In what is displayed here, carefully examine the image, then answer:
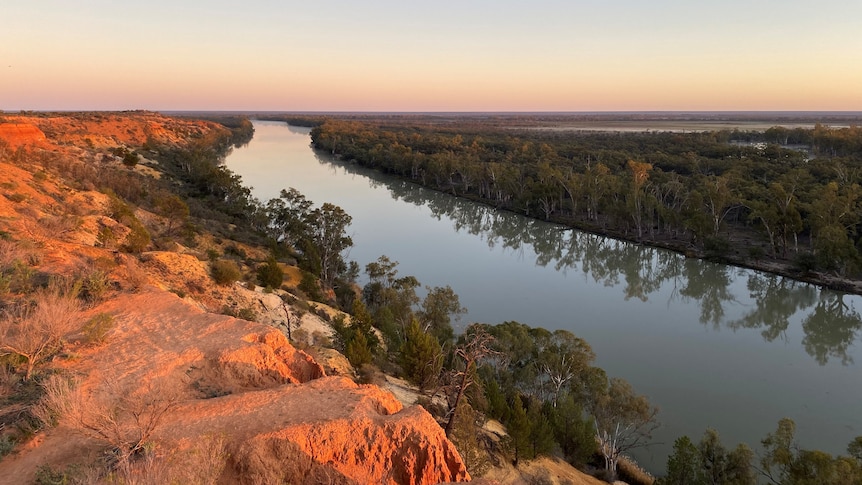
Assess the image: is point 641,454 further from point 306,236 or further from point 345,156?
point 345,156

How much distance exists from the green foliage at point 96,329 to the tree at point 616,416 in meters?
13.6

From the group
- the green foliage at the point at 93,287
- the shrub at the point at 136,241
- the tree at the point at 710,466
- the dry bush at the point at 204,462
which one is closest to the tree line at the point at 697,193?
the tree at the point at 710,466

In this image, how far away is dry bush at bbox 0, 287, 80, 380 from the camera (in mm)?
9031

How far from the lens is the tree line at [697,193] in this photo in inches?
1335

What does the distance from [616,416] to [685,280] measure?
23.0 metres

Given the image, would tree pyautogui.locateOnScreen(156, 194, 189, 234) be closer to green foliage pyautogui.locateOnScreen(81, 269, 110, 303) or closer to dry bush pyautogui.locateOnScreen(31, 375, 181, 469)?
green foliage pyautogui.locateOnScreen(81, 269, 110, 303)

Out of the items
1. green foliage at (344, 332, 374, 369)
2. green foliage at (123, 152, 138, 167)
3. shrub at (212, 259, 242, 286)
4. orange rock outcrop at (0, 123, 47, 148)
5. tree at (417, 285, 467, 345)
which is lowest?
tree at (417, 285, 467, 345)

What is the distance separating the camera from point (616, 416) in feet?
47.8

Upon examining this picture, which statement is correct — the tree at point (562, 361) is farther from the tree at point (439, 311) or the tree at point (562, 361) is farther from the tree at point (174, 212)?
the tree at point (174, 212)

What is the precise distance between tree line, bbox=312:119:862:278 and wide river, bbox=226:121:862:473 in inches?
99.9

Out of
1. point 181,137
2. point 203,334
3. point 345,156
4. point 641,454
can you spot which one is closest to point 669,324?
point 641,454

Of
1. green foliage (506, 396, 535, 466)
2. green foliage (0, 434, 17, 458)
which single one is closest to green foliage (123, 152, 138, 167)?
green foliage (0, 434, 17, 458)

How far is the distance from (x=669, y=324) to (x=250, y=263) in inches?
913

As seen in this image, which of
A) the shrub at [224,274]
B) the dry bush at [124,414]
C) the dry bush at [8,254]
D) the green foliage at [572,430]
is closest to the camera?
the dry bush at [124,414]
